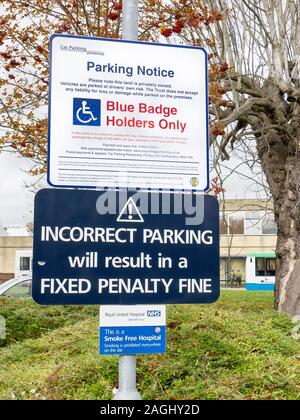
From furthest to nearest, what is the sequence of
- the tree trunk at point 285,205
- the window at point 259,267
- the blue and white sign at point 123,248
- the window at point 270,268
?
the window at point 259,267, the window at point 270,268, the tree trunk at point 285,205, the blue and white sign at point 123,248

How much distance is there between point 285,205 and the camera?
1009cm

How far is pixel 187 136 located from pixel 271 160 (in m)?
7.53

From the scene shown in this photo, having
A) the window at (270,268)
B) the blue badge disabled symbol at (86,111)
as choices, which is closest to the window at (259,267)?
the window at (270,268)

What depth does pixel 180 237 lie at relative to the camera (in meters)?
3.20

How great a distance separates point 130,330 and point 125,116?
3.74 feet

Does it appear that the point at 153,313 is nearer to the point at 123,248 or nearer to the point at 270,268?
the point at 123,248

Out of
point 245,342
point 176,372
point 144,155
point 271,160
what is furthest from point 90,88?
point 271,160

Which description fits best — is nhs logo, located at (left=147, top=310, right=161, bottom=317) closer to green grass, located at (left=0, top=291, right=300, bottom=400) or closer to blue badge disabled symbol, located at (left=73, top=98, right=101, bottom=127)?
blue badge disabled symbol, located at (left=73, top=98, right=101, bottom=127)

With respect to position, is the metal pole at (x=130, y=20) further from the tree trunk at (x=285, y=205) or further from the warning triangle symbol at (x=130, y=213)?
the tree trunk at (x=285, y=205)

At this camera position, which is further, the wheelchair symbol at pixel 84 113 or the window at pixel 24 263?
the window at pixel 24 263

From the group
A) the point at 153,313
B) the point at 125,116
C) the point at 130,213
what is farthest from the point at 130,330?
the point at 125,116

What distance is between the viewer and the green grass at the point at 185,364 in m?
4.92

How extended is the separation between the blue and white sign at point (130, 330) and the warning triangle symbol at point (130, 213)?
45 cm

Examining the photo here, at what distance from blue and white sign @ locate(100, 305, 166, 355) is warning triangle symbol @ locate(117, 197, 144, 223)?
1.49ft
